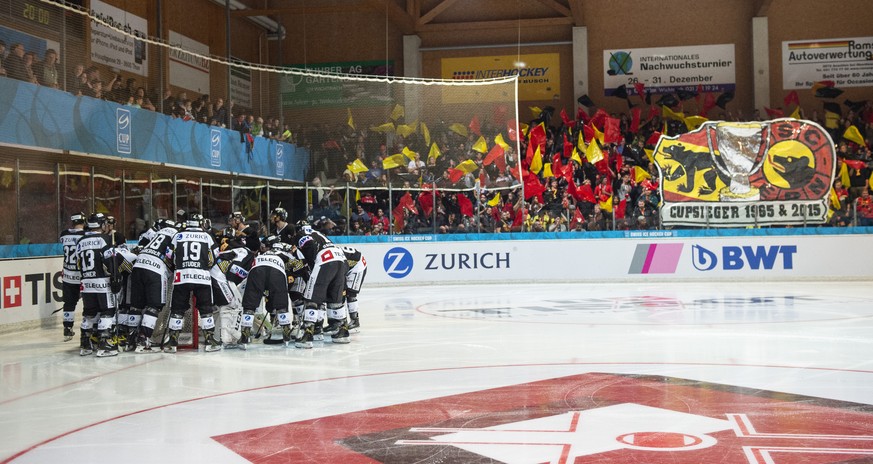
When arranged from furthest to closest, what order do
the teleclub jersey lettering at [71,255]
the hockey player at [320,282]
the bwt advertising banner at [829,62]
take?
the bwt advertising banner at [829,62] < the teleclub jersey lettering at [71,255] < the hockey player at [320,282]

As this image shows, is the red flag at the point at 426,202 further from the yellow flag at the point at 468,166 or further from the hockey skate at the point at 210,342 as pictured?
the hockey skate at the point at 210,342

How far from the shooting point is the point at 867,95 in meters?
26.9

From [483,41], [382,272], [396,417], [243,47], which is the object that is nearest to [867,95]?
[483,41]

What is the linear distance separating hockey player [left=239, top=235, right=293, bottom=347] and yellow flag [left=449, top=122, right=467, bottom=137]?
24.2 feet

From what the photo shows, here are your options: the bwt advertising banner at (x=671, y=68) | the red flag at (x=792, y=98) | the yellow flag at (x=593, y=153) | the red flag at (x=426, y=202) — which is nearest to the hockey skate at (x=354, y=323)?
the red flag at (x=426, y=202)

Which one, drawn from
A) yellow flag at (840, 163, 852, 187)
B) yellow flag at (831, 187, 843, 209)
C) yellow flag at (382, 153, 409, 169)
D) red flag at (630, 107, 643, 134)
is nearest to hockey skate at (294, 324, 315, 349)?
yellow flag at (382, 153, 409, 169)

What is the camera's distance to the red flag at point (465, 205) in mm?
18702

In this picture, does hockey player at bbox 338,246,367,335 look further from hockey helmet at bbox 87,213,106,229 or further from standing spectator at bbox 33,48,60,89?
standing spectator at bbox 33,48,60,89

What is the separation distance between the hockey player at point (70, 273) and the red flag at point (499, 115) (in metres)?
8.54

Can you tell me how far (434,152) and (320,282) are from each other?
7.53 metres

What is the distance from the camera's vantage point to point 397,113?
17328 millimetres

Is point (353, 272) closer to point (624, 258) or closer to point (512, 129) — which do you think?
point (512, 129)

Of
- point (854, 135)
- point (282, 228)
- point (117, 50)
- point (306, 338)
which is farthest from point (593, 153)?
point (306, 338)

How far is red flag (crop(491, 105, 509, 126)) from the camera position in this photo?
1730cm
